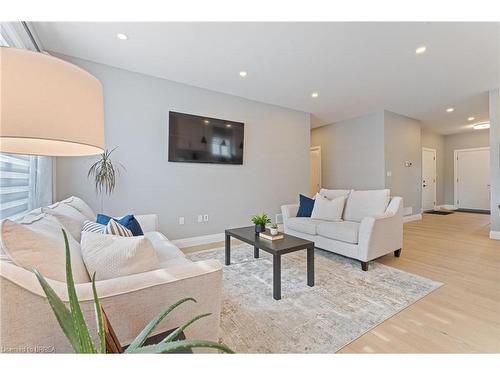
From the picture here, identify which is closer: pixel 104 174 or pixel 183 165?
pixel 104 174

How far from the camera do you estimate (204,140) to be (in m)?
3.77

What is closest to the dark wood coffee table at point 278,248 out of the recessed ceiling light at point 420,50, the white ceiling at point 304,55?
the white ceiling at point 304,55

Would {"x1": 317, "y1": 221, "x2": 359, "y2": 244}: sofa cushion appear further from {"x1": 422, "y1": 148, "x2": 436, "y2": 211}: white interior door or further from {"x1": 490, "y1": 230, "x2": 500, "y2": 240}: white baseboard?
{"x1": 422, "y1": 148, "x2": 436, "y2": 211}: white interior door

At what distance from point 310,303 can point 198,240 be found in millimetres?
2275

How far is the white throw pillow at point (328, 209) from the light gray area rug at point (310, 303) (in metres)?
0.62

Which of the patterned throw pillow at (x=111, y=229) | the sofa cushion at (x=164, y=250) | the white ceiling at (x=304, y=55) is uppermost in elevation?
the white ceiling at (x=304, y=55)

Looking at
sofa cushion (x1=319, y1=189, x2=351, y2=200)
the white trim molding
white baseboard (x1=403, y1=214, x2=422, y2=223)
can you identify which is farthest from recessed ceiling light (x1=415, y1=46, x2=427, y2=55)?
the white trim molding

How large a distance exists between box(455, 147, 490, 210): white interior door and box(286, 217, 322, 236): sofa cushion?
23.6ft

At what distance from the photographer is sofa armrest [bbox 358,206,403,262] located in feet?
8.28

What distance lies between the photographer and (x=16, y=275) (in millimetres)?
768

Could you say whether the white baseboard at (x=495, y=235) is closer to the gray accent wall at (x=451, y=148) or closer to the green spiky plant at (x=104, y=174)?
the gray accent wall at (x=451, y=148)

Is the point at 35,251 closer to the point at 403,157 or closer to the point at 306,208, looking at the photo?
the point at 306,208

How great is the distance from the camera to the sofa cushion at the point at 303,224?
313 centimetres

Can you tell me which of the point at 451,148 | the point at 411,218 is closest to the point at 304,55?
the point at 411,218
